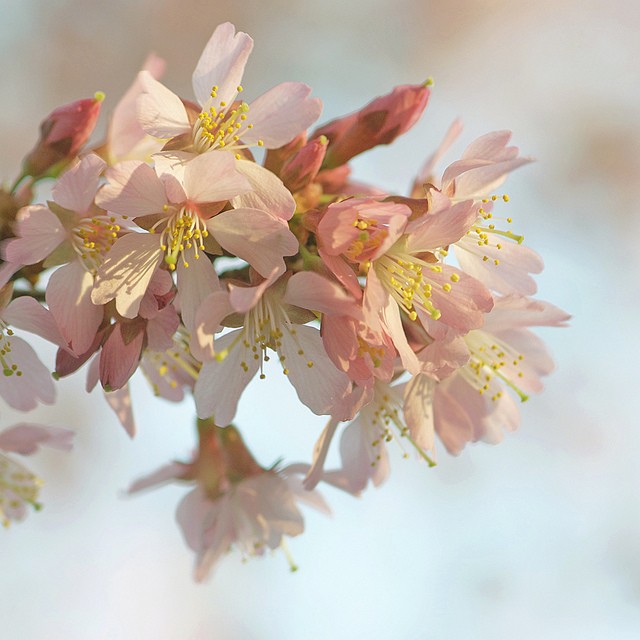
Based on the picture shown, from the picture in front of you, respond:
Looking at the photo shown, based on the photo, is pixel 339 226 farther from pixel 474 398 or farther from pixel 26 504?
pixel 26 504

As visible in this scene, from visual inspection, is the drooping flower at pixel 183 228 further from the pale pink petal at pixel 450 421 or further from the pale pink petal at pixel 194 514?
→ the pale pink petal at pixel 194 514

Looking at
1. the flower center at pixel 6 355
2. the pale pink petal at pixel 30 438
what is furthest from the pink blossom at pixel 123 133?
the pale pink petal at pixel 30 438

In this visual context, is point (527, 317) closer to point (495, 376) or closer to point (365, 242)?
point (495, 376)

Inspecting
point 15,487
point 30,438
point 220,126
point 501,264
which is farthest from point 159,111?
point 15,487

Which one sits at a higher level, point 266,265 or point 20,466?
point 266,265

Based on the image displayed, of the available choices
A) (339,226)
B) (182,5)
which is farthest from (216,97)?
(182,5)

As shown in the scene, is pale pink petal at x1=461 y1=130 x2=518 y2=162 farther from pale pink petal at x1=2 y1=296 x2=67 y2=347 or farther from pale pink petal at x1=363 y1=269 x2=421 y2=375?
pale pink petal at x1=2 y1=296 x2=67 y2=347
